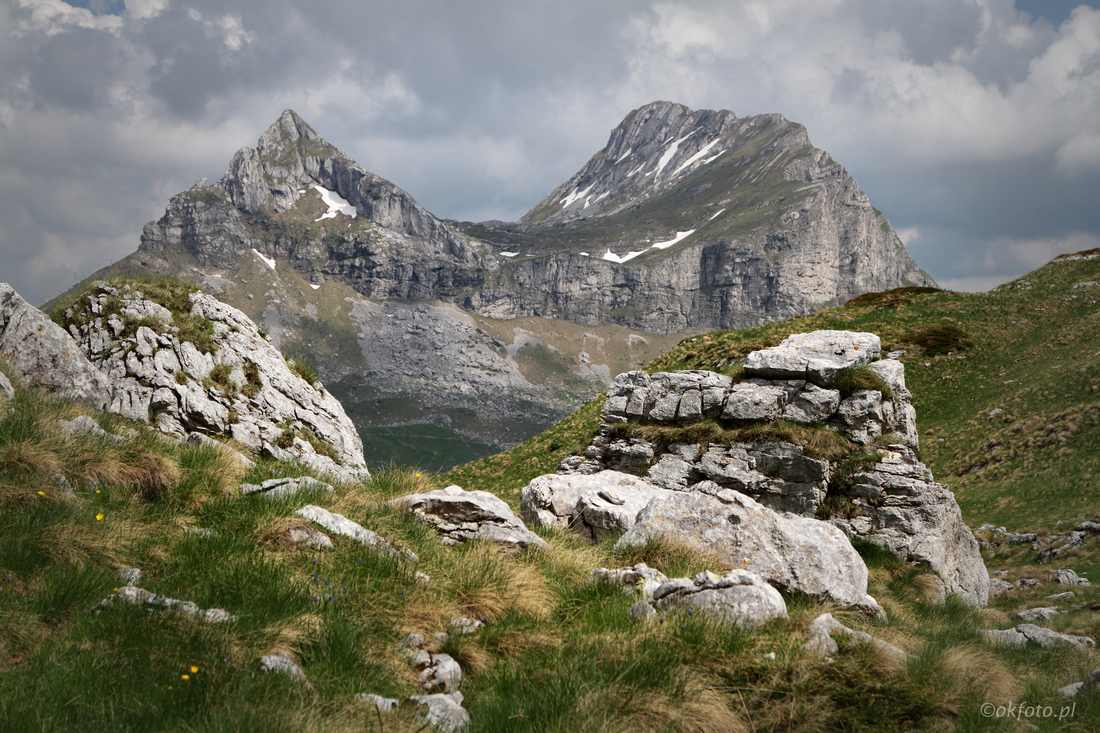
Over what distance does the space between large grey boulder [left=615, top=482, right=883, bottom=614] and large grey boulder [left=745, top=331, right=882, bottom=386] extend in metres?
8.66

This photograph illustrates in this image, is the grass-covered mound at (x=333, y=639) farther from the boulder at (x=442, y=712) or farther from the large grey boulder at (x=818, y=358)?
the large grey boulder at (x=818, y=358)

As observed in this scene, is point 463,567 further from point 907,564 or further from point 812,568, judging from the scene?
point 907,564

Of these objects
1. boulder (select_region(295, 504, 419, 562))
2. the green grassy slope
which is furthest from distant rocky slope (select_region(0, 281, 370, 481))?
the green grassy slope

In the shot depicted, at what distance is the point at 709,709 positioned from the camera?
14.2ft

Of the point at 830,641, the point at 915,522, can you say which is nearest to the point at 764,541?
the point at 830,641

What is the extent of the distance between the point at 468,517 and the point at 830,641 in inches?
198

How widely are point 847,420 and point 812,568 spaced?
9471 millimetres

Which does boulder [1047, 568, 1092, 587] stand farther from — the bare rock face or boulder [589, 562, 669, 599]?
the bare rock face

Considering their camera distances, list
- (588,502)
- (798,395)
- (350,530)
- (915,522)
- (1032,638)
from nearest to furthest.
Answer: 1. (350,530)
2. (1032,638)
3. (588,502)
4. (915,522)
5. (798,395)

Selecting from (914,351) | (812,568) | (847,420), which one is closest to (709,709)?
(812,568)

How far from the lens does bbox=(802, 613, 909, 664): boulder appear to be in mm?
5434

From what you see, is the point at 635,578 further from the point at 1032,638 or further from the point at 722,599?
the point at 1032,638

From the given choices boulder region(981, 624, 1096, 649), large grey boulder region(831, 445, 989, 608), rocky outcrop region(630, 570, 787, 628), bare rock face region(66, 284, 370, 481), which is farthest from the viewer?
large grey boulder region(831, 445, 989, 608)

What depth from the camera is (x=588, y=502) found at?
12.2 metres
